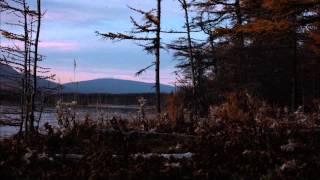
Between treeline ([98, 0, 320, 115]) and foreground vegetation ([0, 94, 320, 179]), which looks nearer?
foreground vegetation ([0, 94, 320, 179])

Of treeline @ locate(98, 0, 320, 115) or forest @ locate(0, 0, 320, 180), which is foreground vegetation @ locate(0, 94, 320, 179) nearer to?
forest @ locate(0, 0, 320, 180)

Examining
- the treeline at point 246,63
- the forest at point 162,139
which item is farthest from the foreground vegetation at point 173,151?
the treeline at point 246,63

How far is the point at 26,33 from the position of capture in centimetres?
1573

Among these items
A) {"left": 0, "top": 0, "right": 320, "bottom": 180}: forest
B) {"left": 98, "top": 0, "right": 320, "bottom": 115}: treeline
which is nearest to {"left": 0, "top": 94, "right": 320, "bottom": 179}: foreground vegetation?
{"left": 0, "top": 0, "right": 320, "bottom": 180}: forest

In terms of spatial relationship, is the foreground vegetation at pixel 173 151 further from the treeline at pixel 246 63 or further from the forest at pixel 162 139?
the treeline at pixel 246 63

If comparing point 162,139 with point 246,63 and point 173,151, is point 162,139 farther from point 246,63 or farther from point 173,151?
point 246,63

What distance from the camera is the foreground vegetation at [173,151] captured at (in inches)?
360

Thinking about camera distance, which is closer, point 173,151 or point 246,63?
point 173,151

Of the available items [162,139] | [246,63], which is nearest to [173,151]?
[162,139]

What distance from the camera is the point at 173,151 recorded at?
1150 centimetres

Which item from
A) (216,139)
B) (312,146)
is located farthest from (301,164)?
(216,139)

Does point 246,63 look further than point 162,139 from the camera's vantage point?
Yes

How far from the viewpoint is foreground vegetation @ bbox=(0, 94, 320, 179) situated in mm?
9133

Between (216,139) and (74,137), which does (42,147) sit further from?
(216,139)
